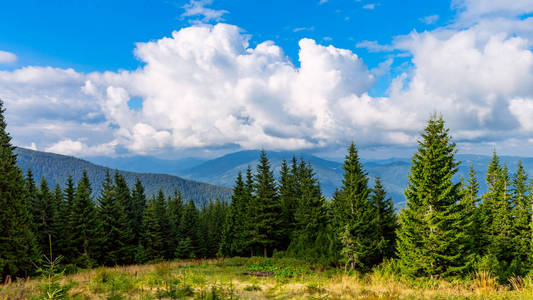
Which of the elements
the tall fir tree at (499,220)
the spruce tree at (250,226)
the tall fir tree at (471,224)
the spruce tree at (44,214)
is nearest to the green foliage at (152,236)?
the spruce tree at (44,214)

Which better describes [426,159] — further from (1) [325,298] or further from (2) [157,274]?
(2) [157,274]

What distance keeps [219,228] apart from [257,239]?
88.9ft

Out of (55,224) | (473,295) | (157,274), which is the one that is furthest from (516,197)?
(55,224)

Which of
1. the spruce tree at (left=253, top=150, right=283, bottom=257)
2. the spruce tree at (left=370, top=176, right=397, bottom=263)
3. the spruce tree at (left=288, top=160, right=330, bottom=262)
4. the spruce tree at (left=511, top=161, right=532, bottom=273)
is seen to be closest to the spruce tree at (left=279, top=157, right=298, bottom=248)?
the spruce tree at (left=253, top=150, right=283, bottom=257)

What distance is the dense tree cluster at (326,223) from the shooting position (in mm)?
21812

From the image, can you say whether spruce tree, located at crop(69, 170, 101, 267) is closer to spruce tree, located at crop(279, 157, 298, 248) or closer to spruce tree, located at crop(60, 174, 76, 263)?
spruce tree, located at crop(60, 174, 76, 263)

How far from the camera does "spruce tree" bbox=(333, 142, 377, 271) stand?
29.7m

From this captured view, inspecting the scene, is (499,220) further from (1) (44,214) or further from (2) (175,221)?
(1) (44,214)

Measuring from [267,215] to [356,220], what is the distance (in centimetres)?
1598

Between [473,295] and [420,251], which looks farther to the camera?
[420,251]

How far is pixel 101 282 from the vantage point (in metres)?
10.1

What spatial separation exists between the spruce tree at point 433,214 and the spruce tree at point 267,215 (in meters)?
22.8

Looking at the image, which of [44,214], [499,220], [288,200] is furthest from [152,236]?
[499,220]

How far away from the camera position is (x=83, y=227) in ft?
122
